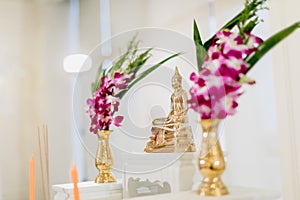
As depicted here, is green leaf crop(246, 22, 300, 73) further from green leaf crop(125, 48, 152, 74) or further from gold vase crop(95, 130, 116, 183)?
gold vase crop(95, 130, 116, 183)

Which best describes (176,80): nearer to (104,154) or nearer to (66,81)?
(104,154)

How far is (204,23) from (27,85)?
1.16m

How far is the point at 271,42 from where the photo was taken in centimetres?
82

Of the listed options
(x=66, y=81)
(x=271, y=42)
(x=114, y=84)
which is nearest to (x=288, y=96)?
(x=271, y=42)

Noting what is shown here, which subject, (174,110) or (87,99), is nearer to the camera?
(174,110)

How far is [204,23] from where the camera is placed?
153 cm

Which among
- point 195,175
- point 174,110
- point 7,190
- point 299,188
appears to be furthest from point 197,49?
point 7,190

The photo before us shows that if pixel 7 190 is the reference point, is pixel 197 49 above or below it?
above

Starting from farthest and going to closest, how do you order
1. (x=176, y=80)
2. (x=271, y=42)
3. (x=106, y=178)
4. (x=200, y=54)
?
(x=106, y=178), (x=176, y=80), (x=200, y=54), (x=271, y=42)

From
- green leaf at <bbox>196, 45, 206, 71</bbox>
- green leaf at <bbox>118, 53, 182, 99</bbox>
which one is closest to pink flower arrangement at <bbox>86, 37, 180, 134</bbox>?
green leaf at <bbox>118, 53, 182, 99</bbox>

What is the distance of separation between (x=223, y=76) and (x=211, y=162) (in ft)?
0.67

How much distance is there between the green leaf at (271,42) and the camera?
0.80 metres

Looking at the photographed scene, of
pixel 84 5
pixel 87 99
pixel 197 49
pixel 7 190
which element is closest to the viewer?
pixel 197 49

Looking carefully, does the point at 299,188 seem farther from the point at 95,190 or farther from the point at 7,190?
the point at 7,190
